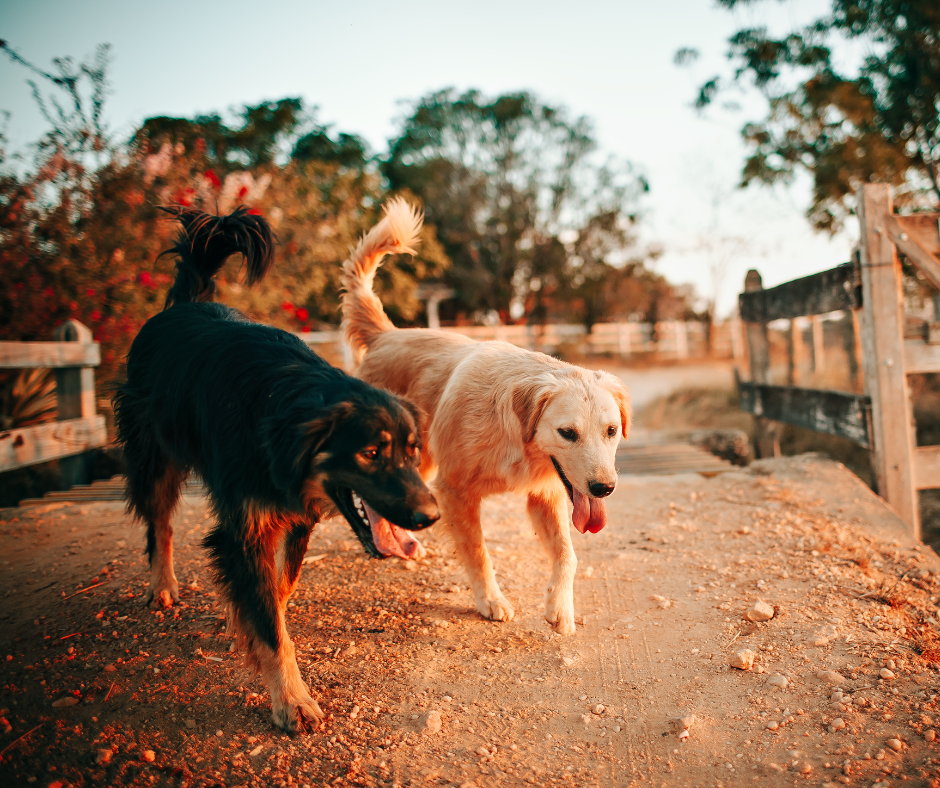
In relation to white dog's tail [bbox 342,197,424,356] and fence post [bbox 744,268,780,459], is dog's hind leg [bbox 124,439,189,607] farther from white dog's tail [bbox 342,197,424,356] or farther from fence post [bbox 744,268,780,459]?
fence post [bbox 744,268,780,459]

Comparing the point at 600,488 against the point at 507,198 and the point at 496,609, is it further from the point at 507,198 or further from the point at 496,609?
the point at 507,198

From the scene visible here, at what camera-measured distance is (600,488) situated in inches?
109

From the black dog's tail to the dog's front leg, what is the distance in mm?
2093

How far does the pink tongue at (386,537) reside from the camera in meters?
2.33

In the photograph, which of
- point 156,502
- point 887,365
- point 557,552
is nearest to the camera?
point 557,552

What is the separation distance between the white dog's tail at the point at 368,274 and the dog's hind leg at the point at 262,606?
2.34 meters

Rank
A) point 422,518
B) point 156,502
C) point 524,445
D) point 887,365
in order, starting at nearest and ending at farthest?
point 422,518
point 524,445
point 156,502
point 887,365

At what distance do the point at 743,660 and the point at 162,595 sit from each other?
9.54 feet

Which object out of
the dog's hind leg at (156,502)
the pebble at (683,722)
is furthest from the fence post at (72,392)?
the pebble at (683,722)

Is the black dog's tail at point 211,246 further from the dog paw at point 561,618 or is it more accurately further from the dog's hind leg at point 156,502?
the dog paw at point 561,618

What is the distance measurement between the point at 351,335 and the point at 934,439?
24.1ft

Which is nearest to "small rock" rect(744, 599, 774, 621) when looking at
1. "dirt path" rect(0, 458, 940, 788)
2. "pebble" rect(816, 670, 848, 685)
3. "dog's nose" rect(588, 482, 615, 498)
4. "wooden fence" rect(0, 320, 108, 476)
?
"dirt path" rect(0, 458, 940, 788)

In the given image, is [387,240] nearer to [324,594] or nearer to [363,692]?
[324,594]

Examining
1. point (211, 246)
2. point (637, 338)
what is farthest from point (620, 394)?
point (637, 338)
